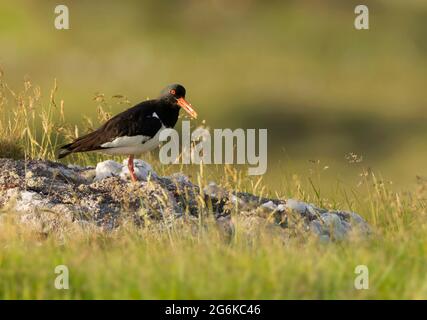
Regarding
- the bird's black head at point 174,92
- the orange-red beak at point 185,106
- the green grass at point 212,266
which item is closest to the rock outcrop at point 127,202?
the green grass at point 212,266

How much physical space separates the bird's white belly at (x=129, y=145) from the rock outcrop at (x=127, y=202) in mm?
225

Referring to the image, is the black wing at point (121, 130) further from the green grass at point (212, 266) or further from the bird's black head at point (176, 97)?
the green grass at point (212, 266)

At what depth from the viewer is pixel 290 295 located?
6016 millimetres

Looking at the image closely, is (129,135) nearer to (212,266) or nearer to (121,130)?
(121,130)

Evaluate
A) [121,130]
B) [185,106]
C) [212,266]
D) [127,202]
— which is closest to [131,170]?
[121,130]

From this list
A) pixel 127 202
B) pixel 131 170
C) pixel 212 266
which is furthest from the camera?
pixel 131 170

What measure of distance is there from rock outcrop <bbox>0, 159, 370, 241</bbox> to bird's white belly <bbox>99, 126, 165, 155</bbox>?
0.22 metres

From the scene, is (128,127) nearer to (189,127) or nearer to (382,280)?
(189,127)

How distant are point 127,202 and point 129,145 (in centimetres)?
186

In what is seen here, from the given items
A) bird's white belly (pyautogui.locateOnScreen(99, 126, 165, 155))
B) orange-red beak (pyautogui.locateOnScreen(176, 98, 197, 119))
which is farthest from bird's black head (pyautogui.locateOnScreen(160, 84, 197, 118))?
bird's white belly (pyautogui.locateOnScreen(99, 126, 165, 155))

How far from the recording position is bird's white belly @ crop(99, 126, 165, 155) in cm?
1023

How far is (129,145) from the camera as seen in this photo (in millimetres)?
10273

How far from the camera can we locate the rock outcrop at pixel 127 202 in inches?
348
